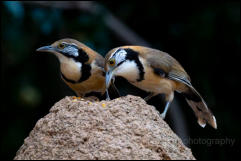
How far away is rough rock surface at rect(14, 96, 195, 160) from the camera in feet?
11.7

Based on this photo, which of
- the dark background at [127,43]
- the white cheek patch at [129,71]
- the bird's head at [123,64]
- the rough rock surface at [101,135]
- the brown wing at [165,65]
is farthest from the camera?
the dark background at [127,43]

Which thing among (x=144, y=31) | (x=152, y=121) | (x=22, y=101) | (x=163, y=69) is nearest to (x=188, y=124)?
(x=144, y=31)

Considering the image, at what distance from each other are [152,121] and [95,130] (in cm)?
53

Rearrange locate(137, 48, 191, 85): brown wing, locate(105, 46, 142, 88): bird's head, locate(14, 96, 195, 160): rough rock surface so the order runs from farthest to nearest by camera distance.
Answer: locate(137, 48, 191, 85): brown wing → locate(105, 46, 142, 88): bird's head → locate(14, 96, 195, 160): rough rock surface

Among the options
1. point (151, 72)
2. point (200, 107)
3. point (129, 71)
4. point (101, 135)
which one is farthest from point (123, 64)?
point (101, 135)

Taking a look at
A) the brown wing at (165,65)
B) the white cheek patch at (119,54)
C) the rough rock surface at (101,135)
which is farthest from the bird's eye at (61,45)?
the rough rock surface at (101,135)

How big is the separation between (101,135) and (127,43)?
5.67 m

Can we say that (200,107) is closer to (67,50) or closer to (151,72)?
(151,72)

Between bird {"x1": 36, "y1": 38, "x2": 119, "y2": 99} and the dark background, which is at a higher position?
bird {"x1": 36, "y1": 38, "x2": 119, "y2": 99}

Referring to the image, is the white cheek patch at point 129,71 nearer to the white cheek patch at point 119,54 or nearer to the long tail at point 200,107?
the white cheek patch at point 119,54

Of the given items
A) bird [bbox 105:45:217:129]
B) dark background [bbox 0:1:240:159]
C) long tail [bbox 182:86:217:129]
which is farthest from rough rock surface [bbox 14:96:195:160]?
dark background [bbox 0:1:240:159]

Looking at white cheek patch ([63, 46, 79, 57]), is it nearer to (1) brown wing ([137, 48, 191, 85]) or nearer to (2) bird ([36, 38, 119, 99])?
(2) bird ([36, 38, 119, 99])

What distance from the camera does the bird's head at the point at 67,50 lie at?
5.54 meters

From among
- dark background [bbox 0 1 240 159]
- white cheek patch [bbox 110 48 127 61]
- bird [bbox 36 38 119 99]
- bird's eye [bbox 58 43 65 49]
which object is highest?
white cheek patch [bbox 110 48 127 61]
